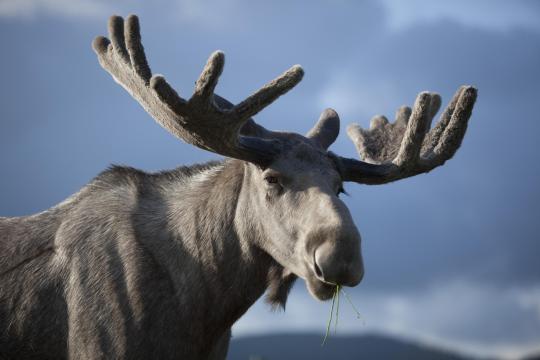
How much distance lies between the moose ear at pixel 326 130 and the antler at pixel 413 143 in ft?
1.21

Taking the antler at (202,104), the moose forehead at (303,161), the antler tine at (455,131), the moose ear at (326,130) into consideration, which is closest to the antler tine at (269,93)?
the antler at (202,104)

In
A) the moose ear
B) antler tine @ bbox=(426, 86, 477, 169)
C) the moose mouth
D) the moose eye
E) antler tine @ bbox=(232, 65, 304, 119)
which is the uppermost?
antler tine @ bbox=(426, 86, 477, 169)

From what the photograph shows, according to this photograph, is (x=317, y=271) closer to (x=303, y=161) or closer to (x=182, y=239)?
(x=303, y=161)

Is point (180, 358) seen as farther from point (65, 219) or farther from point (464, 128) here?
point (464, 128)

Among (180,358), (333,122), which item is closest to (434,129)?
(333,122)

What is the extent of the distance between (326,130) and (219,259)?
178 centimetres

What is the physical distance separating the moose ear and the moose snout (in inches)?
65.0

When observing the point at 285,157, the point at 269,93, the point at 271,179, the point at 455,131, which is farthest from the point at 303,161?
the point at 455,131

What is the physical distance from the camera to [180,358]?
21.8ft

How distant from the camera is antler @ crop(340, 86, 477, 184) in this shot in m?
7.37

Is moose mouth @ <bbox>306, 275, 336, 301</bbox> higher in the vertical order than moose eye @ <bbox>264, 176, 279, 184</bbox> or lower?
lower

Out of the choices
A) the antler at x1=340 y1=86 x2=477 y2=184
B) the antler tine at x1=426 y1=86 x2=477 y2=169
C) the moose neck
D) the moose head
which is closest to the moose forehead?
the moose head

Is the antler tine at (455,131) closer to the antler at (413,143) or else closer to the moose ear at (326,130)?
the antler at (413,143)

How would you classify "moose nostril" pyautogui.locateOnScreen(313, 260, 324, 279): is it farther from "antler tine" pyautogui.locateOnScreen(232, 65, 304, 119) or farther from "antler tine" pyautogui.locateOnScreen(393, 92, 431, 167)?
"antler tine" pyautogui.locateOnScreen(393, 92, 431, 167)
